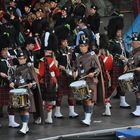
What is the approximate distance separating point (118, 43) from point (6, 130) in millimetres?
3136

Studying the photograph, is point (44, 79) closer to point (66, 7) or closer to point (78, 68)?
point (78, 68)

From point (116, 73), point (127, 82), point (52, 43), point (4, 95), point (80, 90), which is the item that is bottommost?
point (4, 95)

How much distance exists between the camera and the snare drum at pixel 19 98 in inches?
434

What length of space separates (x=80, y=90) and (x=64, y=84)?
118 cm

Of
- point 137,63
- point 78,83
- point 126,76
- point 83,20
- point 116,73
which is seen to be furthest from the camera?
point 83,20

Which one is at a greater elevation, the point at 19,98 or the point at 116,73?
the point at 116,73

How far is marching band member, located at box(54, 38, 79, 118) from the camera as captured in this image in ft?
40.4

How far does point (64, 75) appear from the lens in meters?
12.5

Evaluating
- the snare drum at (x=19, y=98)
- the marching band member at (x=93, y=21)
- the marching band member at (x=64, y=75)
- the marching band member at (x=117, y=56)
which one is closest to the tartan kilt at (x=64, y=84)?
the marching band member at (x=64, y=75)

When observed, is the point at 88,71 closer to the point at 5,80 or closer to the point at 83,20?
the point at 5,80

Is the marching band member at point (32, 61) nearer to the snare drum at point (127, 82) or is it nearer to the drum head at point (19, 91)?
the drum head at point (19, 91)

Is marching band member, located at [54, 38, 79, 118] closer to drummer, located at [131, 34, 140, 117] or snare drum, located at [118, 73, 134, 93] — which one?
snare drum, located at [118, 73, 134, 93]

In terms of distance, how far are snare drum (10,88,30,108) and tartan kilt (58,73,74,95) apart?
4.72 feet

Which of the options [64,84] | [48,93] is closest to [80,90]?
[48,93]
